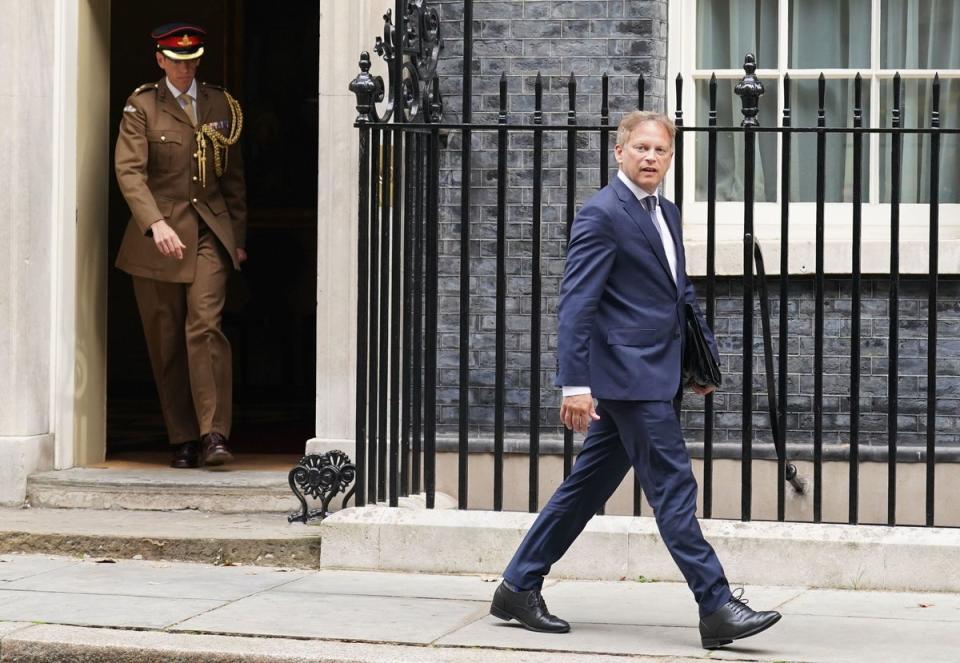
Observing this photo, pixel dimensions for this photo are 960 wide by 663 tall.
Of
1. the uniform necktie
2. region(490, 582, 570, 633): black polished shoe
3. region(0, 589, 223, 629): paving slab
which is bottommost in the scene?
region(0, 589, 223, 629): paving slab

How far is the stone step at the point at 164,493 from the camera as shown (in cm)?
866

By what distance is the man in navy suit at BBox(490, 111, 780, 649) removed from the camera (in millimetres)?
5961

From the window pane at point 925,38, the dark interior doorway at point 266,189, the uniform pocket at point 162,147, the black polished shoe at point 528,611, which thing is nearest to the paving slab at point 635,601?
the black polished shoe at point 528,611

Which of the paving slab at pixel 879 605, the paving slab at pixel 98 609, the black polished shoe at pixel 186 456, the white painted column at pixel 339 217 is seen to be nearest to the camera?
the paving slab at pixel 98 609

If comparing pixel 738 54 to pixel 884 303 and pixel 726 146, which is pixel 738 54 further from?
pixel 884 303

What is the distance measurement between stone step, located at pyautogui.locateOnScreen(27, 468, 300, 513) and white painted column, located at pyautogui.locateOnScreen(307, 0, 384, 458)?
1.03 feet

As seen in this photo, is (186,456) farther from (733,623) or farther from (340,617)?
(733,623)

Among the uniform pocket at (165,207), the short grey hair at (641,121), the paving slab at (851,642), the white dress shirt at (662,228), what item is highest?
the short grey hair at (641,121)

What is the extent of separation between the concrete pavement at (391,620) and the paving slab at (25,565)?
0.07 feet

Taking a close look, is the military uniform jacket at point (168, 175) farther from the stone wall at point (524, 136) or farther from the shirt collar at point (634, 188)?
the shirt collar at point (634, 188)

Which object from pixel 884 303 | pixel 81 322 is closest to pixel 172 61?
pixel 81 322

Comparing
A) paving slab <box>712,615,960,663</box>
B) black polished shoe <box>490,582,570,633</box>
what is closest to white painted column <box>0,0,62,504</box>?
black polished shoe <box>490,582,570,633</box>

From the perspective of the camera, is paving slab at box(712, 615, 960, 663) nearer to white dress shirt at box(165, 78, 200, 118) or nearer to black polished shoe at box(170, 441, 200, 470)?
black polished shoe at box(170, 441, 200, 470)

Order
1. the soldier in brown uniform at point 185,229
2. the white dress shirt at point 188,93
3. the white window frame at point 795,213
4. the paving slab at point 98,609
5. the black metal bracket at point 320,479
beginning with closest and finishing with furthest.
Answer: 1. the paving slab at point 98,609
2. the black metal bracket at point 320,479
3. the white window frame at point 795,213
4. the soldier in brown uniform at point 185,229
5. the white dress shirt at point 188,93
